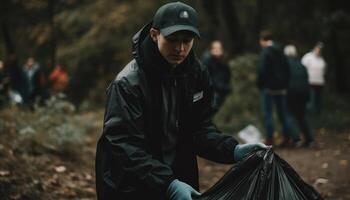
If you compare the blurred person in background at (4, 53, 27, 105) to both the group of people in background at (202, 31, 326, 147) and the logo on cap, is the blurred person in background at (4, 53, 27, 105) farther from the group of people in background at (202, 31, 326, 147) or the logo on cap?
the logo on cap

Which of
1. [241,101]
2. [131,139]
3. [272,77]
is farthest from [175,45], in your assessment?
[241,101]

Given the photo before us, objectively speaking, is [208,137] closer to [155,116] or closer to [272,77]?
[155,116]

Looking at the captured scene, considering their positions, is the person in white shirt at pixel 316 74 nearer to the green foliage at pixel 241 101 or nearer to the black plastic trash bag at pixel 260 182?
the green foliage at pixel 241 101

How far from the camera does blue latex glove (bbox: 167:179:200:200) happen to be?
3.20m

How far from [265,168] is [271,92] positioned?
7.68 metres

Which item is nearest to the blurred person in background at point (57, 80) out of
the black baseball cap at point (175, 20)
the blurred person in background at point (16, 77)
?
the blurred person in background at point (16, 77)

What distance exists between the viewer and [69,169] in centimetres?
793

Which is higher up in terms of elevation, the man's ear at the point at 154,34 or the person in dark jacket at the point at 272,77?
the man's ear at the point at 154,34

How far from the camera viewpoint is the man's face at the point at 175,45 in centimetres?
330

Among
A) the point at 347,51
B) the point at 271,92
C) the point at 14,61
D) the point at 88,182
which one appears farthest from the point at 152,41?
the point at 347,51

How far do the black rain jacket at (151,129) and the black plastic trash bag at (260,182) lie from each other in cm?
30

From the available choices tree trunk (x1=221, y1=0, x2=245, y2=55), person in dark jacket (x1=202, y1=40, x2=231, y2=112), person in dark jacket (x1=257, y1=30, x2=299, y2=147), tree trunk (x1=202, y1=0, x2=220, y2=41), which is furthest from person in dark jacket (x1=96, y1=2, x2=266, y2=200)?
tree trunk (x1=202, y1=0, x2=220, y2=41)

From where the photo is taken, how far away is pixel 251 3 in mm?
21266

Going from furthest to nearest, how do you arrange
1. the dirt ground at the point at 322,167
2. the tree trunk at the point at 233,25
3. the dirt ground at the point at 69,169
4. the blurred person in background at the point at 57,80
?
1. the blurred person in background at the point at 57,80
2. the tree trunk at the point at 233,25
3. the dirt ground at the point at 322,167
4. the dirt ground at the point at 69,169
